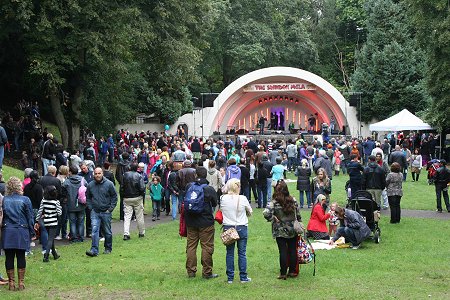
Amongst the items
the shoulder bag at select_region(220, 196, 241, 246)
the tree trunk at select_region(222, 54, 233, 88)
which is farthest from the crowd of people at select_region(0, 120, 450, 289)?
the tree trunk at select_region(222, 54, 233, 88)

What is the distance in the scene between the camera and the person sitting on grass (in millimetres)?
13609

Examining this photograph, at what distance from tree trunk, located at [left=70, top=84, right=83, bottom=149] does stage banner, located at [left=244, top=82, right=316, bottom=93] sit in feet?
54.8

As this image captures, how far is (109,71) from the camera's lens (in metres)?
29.5

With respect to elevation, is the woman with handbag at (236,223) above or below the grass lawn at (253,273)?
above

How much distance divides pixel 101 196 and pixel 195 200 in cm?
294

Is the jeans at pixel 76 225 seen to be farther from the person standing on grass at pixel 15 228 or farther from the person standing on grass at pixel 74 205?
the person standing on grass at pixel 15 228

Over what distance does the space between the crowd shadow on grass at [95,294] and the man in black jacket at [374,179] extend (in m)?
8.40

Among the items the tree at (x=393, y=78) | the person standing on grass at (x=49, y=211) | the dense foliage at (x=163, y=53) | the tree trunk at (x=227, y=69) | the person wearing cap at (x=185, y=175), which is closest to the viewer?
the person standing on grass at (x=49, y=211)

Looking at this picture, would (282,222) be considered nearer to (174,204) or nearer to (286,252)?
(286,252)

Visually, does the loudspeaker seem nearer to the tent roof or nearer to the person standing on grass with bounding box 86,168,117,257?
the tent roof

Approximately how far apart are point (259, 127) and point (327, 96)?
215 inches

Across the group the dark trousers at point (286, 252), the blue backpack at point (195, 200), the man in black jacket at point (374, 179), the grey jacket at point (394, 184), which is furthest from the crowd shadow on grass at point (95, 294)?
the grey jacket at point (394, 184)

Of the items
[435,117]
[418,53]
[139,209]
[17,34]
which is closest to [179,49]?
[17,34]

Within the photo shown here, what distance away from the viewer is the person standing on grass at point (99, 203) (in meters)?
13.0
